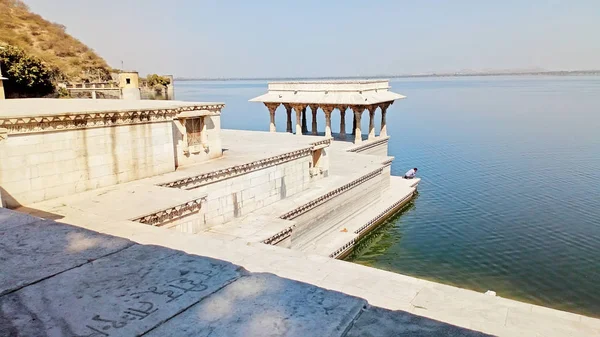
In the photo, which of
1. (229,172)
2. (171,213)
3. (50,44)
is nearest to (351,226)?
(229,172)

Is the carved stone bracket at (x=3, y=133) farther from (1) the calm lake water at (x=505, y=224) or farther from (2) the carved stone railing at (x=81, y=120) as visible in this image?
(1) the calm lake water at (x=505, y=224)

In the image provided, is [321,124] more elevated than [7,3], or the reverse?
[7,3]

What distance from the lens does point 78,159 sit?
9797mm

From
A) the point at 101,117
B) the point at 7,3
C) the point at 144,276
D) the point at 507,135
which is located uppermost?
the point at 7,3

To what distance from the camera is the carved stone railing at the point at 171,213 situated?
8.07m

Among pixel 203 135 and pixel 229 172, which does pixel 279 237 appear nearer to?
pixel 229 172

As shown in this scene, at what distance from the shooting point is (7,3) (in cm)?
5394

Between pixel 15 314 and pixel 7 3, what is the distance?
Result: 65922 mm

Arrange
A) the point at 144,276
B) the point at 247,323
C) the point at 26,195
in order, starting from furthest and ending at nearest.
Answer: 1. the point at 26,195
2. the point at 144,276
3. the point at 247,323

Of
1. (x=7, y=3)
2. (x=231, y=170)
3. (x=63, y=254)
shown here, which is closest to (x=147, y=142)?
(x=231, y=170)

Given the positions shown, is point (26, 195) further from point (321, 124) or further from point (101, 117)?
point (321, 124)

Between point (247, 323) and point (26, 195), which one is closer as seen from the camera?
point (247, 323)

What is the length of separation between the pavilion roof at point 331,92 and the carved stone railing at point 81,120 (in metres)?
15.1

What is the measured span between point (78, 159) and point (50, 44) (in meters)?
46.6
